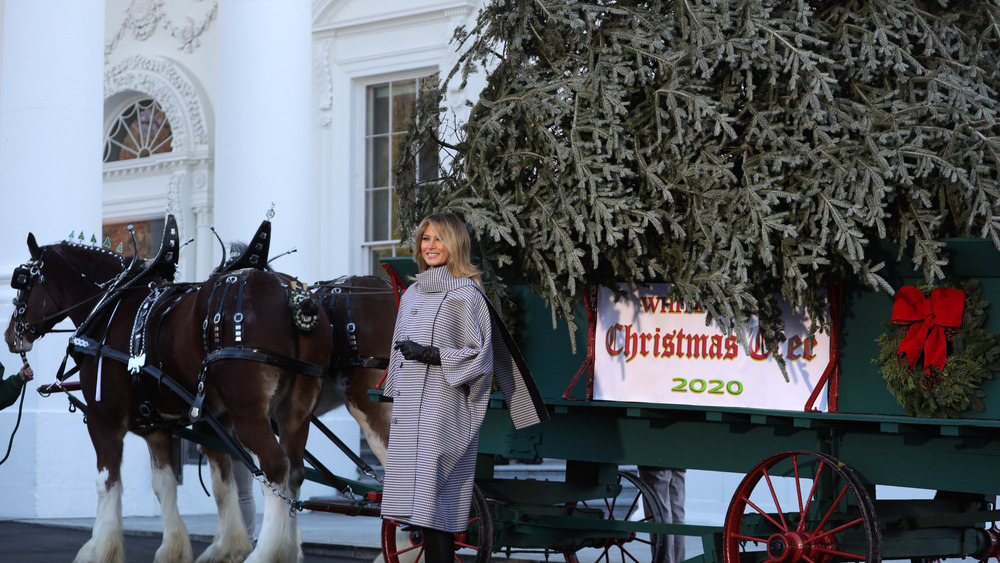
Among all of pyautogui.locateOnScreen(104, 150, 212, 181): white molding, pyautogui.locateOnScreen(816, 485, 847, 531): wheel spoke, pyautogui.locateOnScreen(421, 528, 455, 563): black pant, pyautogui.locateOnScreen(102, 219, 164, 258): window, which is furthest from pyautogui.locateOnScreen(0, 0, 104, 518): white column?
pyautogui.locateOnScreen(816, 485, 847, 531): wheel spoke

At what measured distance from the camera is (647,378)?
5.04 m

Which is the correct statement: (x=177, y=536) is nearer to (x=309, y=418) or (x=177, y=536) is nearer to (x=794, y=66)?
(x=309, y=418)

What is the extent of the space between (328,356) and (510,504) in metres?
1.44

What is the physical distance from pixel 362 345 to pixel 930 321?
3.33 meters

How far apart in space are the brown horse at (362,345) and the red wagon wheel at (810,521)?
2.52 meters

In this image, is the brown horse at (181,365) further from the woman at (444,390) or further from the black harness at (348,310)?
the woman at (444,390)

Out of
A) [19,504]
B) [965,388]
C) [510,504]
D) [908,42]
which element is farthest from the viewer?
[19,504]

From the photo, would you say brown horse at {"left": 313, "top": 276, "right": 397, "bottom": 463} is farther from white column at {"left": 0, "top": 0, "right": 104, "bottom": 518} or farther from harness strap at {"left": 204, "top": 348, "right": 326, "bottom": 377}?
white column at {"left": 0, "top": 0, "right": 104, "bottom": 518}

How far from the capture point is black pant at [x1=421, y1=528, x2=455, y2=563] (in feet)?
15.6

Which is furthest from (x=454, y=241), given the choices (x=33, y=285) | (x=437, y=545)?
(x=33, y=285)

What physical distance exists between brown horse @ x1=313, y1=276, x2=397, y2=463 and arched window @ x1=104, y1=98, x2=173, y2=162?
27.1 feet

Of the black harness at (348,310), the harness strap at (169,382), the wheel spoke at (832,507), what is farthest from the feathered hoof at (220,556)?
the wheel spoke at (832,507)

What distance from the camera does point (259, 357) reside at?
6.00m

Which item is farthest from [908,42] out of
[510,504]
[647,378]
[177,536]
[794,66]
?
[177,536]
